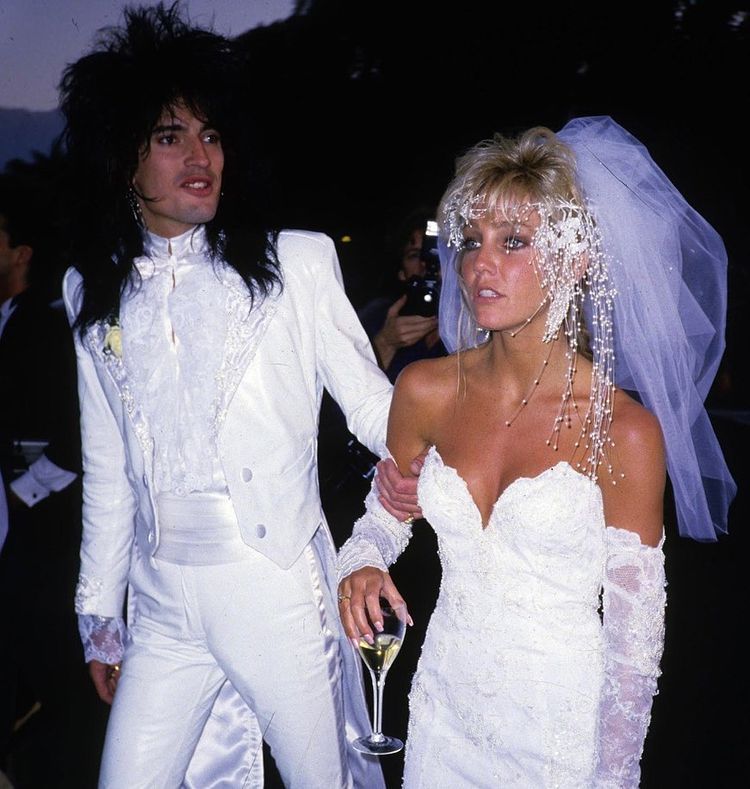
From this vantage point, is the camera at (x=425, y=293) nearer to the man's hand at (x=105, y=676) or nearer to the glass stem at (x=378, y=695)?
the man's hand at (x=105, y=676)

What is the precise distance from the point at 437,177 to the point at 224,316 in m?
6.94

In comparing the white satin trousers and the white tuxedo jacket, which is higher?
the white tuxedo jacket

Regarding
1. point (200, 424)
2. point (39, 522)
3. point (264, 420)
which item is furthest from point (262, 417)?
point (39, 522)

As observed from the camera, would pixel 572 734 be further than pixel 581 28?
No

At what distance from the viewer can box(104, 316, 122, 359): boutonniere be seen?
7.71 ft

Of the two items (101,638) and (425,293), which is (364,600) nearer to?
(101,638)

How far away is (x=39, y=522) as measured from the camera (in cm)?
370

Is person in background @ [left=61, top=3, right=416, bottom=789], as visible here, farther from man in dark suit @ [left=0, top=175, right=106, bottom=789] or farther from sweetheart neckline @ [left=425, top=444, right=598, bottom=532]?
man in dark suit @ [left=0, top=175, right=106, bottom=789]

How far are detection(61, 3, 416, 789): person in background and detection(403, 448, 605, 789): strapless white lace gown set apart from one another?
307 mm

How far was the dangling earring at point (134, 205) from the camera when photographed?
8.20ft

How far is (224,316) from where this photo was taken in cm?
230

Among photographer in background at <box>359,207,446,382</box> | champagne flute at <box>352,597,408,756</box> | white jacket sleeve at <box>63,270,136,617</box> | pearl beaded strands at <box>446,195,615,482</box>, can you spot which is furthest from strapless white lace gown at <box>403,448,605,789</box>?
photographer in background at <box>359,207,446,382</box>

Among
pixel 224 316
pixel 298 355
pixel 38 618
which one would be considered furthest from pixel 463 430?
pixel 38 618

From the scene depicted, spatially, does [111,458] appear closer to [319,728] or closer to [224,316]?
[224,316]
